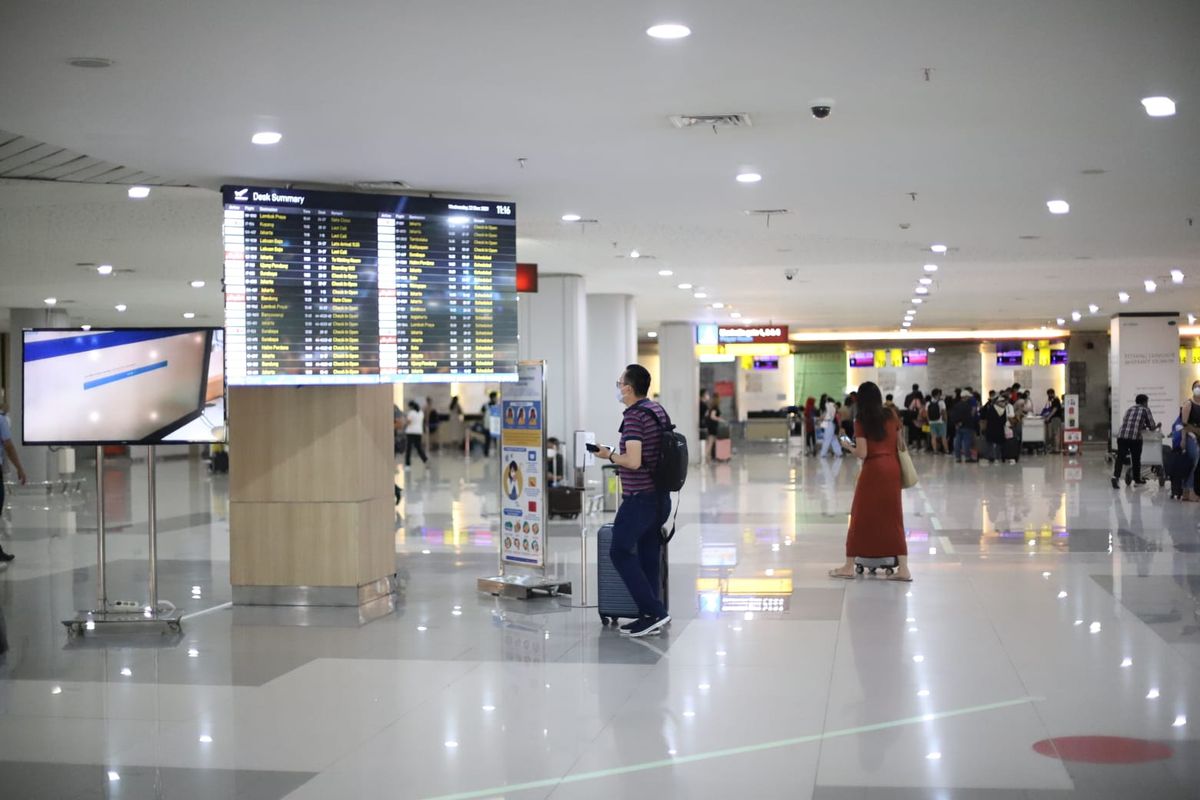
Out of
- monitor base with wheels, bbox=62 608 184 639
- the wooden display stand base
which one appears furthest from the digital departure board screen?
monitor base with wheels, bbox=62 608 184 639

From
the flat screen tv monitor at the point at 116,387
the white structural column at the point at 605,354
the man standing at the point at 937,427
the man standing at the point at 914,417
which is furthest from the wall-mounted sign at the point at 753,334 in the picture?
the flat screen tv monitor at the point at 116,387

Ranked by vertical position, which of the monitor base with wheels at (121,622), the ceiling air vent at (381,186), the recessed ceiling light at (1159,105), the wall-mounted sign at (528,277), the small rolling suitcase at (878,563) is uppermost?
the ceiling air vent at (381,186)

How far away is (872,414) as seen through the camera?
10.7 meters

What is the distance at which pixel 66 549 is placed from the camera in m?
14.1

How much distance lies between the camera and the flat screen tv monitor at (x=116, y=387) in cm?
885

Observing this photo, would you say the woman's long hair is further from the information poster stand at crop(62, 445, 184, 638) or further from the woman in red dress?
the information poster stand at crop(62, 445, 184, 638)

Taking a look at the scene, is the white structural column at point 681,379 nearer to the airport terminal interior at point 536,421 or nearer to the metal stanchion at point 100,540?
the airport terminal interior at point 536,421

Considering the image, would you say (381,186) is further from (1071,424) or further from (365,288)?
(1071,424)

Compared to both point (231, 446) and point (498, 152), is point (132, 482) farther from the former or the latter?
point (498, 152)

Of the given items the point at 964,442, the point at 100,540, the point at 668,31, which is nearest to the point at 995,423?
the point at 964,442

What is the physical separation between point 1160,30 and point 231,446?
7.30m

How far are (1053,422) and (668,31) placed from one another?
29.8m

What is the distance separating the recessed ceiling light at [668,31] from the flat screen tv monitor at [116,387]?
4414 millimetres

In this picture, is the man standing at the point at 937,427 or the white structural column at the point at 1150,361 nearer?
the white structural column at the point at 1150,361
